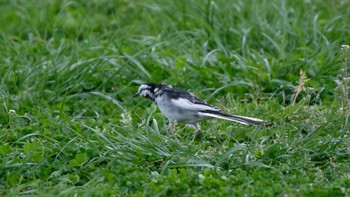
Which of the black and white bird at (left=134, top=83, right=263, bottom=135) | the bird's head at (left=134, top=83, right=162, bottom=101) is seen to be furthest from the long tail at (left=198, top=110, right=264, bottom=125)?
the bird's head at (left=134, top=83, right=162, bottom=101)

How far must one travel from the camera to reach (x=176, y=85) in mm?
8461

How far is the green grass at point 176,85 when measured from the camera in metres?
6.04

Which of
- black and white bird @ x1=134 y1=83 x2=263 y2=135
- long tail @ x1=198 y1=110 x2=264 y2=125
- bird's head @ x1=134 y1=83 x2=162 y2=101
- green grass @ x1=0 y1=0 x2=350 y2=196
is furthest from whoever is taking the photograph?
bird's head @ x1=134 y1=83 x2=162 y2=101

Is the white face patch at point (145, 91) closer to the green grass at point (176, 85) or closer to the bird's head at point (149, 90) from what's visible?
the bird's head at point (149, 90)

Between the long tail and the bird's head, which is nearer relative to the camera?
the long tail

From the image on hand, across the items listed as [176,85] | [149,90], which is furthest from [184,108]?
[176,85]

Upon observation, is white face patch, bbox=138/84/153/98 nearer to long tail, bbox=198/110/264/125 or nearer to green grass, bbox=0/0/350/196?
green grass, bbox=0/0/350/196

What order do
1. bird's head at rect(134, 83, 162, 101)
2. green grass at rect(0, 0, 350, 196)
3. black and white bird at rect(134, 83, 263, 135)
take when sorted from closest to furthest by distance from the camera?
1. green grass at rect(0, 0, 350, 196)
2. black and white bird at rect(134, 83, 263, 135)
3. bird's head at rect(134, 83, 162, 101)

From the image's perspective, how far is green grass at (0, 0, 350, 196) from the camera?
6.04 metres

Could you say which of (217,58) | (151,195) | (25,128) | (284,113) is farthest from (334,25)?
(151,195)

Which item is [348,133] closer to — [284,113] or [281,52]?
[284,113]

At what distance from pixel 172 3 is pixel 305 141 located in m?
4.12

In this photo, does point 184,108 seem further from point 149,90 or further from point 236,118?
point 149,90

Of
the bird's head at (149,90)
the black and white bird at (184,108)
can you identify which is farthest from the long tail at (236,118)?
the bird's head at (149,90)
